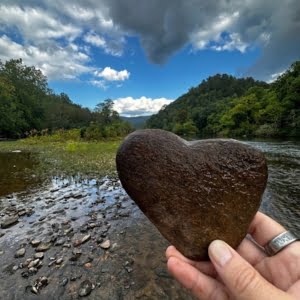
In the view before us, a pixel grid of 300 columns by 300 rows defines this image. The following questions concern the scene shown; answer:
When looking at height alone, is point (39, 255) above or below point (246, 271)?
below

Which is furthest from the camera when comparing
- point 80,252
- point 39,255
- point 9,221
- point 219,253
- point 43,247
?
point 9,221

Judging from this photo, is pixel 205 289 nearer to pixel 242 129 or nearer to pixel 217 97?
pixel 242 129

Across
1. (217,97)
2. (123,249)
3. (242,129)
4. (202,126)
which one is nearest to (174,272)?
(123,249)

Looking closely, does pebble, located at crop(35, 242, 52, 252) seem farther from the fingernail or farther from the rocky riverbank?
the fingernail

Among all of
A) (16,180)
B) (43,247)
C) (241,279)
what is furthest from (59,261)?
(16,180)

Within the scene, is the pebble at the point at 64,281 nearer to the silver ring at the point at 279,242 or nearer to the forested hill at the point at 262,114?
the silver ring at the point at 279,242

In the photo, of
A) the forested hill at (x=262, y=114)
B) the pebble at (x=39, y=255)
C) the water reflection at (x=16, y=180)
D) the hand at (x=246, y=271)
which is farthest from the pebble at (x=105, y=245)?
the forested hill at (x=262, y=114)

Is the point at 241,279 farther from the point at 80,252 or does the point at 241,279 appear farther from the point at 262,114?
the point at 262,114
